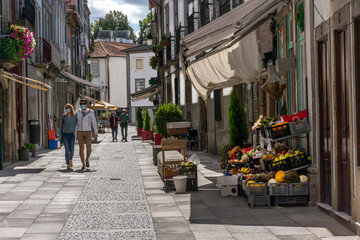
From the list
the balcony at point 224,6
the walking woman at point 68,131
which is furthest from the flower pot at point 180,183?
the balcony at point 224,6

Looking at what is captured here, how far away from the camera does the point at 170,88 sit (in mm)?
32625

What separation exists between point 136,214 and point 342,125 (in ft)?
9.92

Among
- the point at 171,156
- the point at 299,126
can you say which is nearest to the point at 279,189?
the point at 299,126

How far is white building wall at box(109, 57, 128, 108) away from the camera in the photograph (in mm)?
69875

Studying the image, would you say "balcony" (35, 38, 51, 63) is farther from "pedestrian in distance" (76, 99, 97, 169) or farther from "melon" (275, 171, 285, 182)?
"melon" (275, 171, 285, 182)

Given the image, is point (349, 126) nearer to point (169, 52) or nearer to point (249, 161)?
point (249, 161)

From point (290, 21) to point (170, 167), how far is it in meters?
3.67

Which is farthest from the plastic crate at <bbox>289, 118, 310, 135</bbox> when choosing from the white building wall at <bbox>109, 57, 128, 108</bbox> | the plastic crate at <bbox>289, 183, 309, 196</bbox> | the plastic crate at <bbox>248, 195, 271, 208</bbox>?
the white building wall at <bbox>109, 57, 128, 108</bbox>

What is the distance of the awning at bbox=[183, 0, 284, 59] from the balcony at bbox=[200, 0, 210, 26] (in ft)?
31.5

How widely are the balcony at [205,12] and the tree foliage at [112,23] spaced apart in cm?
6386

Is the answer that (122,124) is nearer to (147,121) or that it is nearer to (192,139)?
(147,121)

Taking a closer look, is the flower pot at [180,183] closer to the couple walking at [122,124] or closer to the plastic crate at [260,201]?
the plastic crate at [260,201]

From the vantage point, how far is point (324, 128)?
845 cm

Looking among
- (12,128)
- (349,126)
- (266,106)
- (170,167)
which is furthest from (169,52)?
(349,126)
